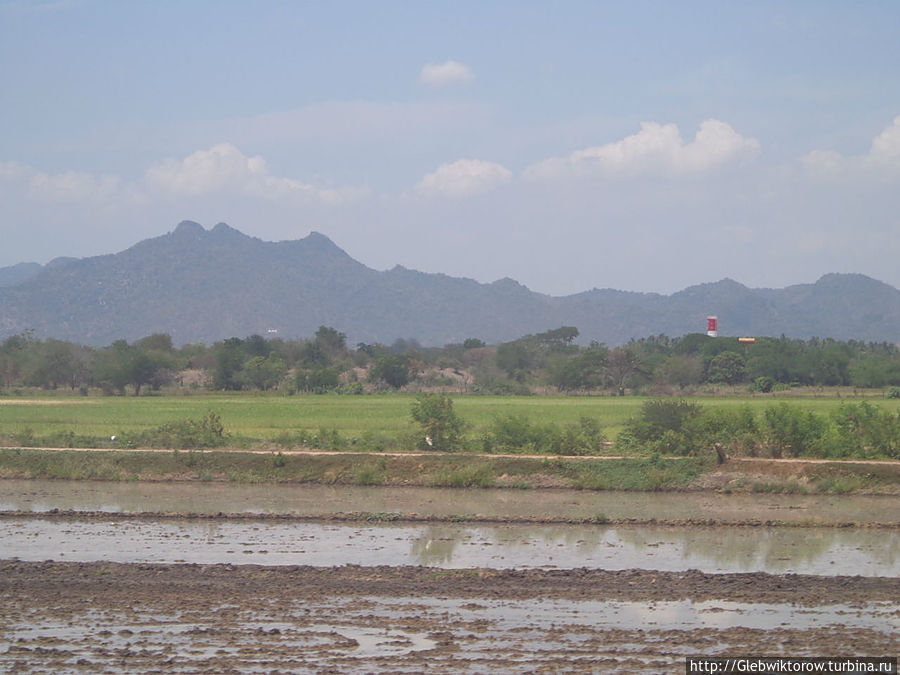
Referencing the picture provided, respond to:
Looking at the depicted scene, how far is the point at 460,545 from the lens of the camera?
18.4 metres

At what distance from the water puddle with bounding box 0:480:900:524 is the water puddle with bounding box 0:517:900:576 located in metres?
1.62

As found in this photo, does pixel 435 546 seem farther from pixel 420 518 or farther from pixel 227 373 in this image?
pixel 227 373

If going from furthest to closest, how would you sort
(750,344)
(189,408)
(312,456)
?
(750,344)
(189,408)
(312,456)

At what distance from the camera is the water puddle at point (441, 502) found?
2247 cm

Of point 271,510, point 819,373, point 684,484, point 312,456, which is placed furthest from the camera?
point 819,373

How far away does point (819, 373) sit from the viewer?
8619 centimetres

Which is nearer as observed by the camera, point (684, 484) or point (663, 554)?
point (663, 554)

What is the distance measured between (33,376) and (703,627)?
88454 mm

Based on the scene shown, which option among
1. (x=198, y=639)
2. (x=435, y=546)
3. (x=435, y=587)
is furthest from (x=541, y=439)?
(x=198, y=639)

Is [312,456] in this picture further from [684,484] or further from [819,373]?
[819,373]

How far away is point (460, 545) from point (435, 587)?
13.3 feet

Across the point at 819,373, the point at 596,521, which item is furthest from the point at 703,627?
the point at 819,373

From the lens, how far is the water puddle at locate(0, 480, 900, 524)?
2247cm

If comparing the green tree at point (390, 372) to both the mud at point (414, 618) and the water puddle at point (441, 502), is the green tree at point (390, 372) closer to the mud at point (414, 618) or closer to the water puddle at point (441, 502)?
the water puddle at point (441, 502)
